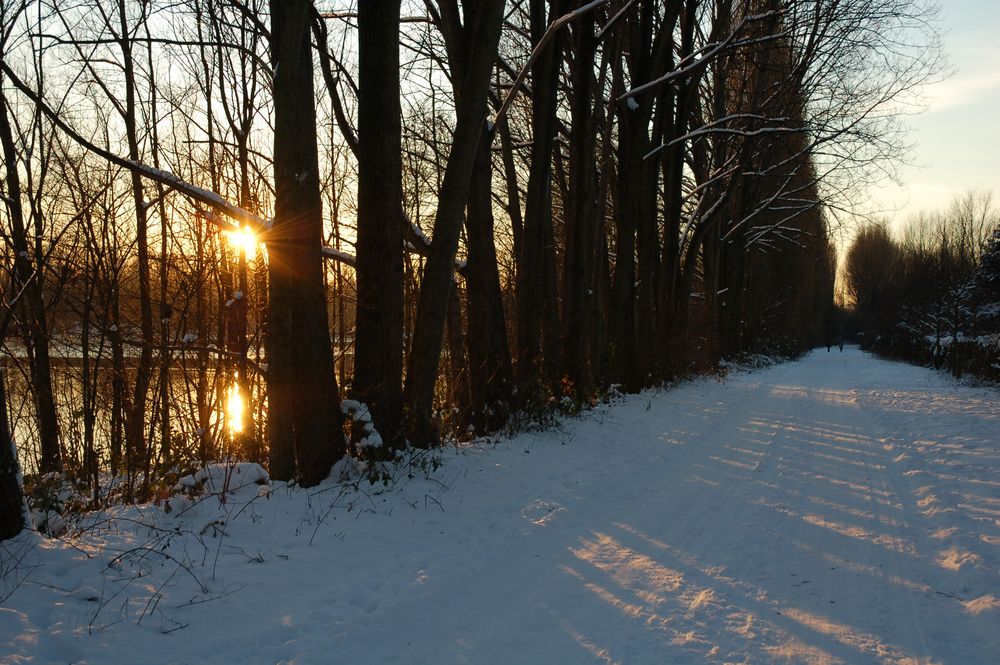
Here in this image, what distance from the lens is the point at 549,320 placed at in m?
12.1

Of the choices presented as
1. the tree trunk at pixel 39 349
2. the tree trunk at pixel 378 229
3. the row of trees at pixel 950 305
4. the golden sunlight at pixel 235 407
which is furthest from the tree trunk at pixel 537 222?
the row of trees at pixel 950 305

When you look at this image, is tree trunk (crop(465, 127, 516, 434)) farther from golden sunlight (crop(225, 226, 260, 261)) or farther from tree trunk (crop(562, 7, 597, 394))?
golden sunlight (crop(225, 226, 260, 261))

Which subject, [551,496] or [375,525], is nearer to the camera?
[375,525]

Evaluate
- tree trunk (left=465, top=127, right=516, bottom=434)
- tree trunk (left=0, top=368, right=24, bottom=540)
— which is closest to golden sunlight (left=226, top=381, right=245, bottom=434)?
tree trunk (left=465, top=127, right=516, bottom=434)

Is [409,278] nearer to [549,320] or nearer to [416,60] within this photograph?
[549,320]

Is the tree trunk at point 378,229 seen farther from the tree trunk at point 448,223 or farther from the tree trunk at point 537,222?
the tree trunk at point 537,222

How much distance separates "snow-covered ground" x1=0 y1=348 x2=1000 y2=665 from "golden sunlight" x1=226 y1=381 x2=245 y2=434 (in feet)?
7.14

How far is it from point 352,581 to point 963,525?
5186mm

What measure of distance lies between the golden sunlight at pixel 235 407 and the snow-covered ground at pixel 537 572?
2.18 meters

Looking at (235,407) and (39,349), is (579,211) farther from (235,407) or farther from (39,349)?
(39,349)

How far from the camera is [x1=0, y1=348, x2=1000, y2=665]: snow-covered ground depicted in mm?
3469

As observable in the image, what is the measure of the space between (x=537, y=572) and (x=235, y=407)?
4.74 m

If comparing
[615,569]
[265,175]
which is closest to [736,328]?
A: [265,175]

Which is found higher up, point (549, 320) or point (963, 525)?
point (549, 320)
